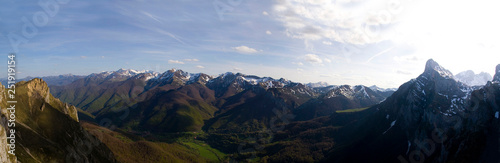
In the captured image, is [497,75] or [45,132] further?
[497,75]

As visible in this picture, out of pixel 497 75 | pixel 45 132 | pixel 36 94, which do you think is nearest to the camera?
pixel 45 132

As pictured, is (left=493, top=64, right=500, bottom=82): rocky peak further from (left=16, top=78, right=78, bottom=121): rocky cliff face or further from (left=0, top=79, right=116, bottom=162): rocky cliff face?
(left=16, top=78, right=78, bottom=121): rocky cliff face

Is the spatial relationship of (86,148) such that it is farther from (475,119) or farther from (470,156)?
(475,119)

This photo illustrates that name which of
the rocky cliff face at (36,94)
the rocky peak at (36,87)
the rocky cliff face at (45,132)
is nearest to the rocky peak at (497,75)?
the rocky cliff face at (45,132)

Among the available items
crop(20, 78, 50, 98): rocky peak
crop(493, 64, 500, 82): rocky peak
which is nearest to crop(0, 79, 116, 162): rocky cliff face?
crop(20, 78, 50, 98): rocky peak

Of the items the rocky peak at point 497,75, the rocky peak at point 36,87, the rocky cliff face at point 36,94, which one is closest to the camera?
the rocky cliff face at point 36,94

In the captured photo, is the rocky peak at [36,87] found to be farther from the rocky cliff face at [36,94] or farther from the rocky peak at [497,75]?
the rocky peak at [497,75]

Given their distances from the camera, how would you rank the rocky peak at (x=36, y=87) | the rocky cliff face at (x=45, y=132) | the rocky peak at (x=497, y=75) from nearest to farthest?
1. the rocky cliff face at (x=45, y=132)
2. the rocky peak at (x=36, y=87)
3. the rocky peak at (x=497, y=75)

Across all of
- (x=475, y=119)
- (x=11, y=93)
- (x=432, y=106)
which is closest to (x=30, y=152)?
(x=11, y=93)

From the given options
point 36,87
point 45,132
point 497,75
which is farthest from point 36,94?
point 497,75

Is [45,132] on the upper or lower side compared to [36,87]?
lower

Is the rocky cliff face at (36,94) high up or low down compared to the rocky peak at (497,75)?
down

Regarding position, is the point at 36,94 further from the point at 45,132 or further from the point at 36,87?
the point at 45,132
